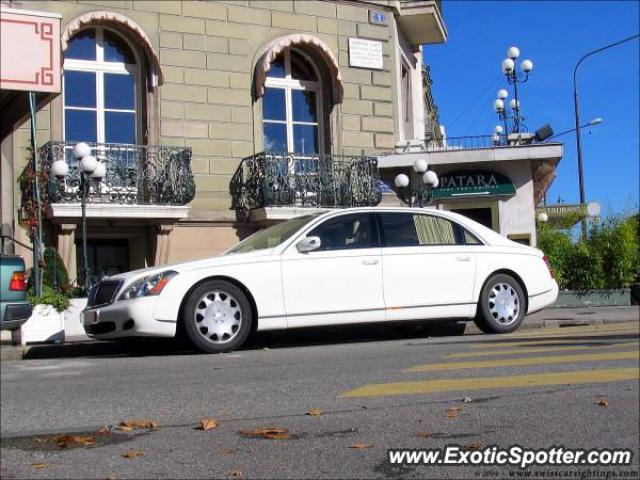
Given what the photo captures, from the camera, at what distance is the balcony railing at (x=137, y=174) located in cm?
1564

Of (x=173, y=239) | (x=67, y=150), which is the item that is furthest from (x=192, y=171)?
(x=67, y=150)

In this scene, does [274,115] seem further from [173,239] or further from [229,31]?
[173,239]

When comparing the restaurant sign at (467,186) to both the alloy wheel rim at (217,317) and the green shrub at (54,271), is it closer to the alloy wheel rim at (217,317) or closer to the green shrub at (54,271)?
the green shrub at (54,271)

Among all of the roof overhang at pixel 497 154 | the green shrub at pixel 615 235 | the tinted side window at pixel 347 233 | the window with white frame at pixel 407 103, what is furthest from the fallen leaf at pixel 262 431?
the window with white frame at pixel 407 103

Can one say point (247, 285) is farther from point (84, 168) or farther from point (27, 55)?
point (84, 168)

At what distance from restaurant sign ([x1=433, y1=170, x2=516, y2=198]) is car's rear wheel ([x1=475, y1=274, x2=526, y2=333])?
1215 cm

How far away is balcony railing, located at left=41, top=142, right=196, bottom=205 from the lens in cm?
1564

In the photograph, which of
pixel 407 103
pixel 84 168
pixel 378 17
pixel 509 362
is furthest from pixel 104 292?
pixel 407 103

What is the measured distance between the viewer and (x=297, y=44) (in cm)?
1822

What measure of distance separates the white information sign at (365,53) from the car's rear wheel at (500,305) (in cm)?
1107

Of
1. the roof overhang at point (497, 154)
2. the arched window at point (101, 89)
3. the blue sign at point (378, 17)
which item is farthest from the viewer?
the roof overhang at point (497, 154)

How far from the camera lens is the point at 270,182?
→ 17234 mm

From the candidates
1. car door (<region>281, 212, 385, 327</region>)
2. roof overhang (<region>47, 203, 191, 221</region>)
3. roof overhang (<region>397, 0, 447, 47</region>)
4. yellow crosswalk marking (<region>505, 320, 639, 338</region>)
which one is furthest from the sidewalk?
roof overhang (<region>397, 0, 447, 47</region>)

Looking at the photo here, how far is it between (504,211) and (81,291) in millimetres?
12260
